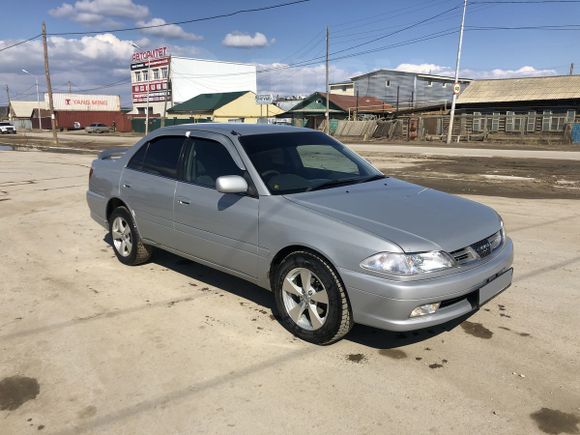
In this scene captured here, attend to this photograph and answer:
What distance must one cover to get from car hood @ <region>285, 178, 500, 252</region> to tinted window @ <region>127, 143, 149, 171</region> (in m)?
2.23

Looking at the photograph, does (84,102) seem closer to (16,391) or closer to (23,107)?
(23,107)

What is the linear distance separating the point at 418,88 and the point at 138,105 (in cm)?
4647

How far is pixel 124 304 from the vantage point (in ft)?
15.2

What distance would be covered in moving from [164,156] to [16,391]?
2686mm

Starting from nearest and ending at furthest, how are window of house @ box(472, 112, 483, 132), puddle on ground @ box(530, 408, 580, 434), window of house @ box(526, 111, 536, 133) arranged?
puddle on ground @ box(530, 408, 580, 434) < window of house @ box(526, 111, 536, 133) < window of house @ box(472, 112, 483, 132)

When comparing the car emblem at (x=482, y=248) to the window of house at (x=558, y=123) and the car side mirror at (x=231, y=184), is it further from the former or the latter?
the window of house at (x=558, y=123)

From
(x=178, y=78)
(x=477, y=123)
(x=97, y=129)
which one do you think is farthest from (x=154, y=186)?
(x=178, y=78)

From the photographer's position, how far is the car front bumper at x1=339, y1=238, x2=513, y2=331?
10.6 feet

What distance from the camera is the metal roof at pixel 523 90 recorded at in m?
42.3

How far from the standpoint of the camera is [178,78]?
3159 inches

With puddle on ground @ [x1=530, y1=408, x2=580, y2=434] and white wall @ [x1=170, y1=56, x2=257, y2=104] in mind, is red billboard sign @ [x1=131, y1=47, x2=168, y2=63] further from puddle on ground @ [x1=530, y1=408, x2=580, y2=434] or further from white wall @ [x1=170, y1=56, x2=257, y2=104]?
puddle on ground @ [x1=530, y1=408, x2=580, y2=434]

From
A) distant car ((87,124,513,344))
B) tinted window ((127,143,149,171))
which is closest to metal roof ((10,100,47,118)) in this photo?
tinted window ((127,143,149,171))

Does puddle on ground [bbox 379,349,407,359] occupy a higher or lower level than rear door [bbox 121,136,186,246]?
lower

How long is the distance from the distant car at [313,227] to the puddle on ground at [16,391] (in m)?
1.76
